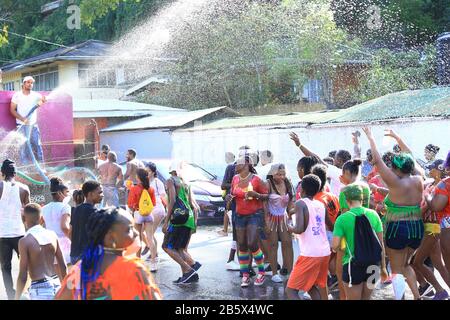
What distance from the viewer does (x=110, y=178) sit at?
42.7ft

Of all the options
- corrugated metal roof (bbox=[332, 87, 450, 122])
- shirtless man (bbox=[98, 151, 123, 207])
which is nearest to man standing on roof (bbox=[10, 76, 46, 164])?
shirtless man (bbox=[98, 151, 123, 207])

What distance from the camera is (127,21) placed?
1330 inches

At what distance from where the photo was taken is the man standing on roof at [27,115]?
473 inches

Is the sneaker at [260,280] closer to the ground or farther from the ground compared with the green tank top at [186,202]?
closer to the ground

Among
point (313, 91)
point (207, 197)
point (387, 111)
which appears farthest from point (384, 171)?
point (313, 91)

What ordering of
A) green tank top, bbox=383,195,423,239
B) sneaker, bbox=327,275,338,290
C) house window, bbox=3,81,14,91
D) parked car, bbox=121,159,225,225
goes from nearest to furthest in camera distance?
green tank top, bbox=383,195,423,239, sneaker, bbox=327,275,338,290, parked car, bbox=121,159,225,225, house window, bbox=3,81,14,91

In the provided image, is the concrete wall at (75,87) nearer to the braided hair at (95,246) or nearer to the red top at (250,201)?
the red top at (250,201)

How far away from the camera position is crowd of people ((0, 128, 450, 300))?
4.12 m

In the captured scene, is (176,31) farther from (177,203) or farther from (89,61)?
(177,203)

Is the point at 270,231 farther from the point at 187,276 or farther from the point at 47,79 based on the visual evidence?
the point at 47,79

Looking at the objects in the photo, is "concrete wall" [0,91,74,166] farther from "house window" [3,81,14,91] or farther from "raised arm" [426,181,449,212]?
"house window" [3,81,14,91]

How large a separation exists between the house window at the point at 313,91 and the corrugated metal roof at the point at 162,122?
5942 millimetres

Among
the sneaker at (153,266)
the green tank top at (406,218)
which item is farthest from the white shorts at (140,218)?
the green tank top at (406,218)

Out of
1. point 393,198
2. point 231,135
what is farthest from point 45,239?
point 231,135
